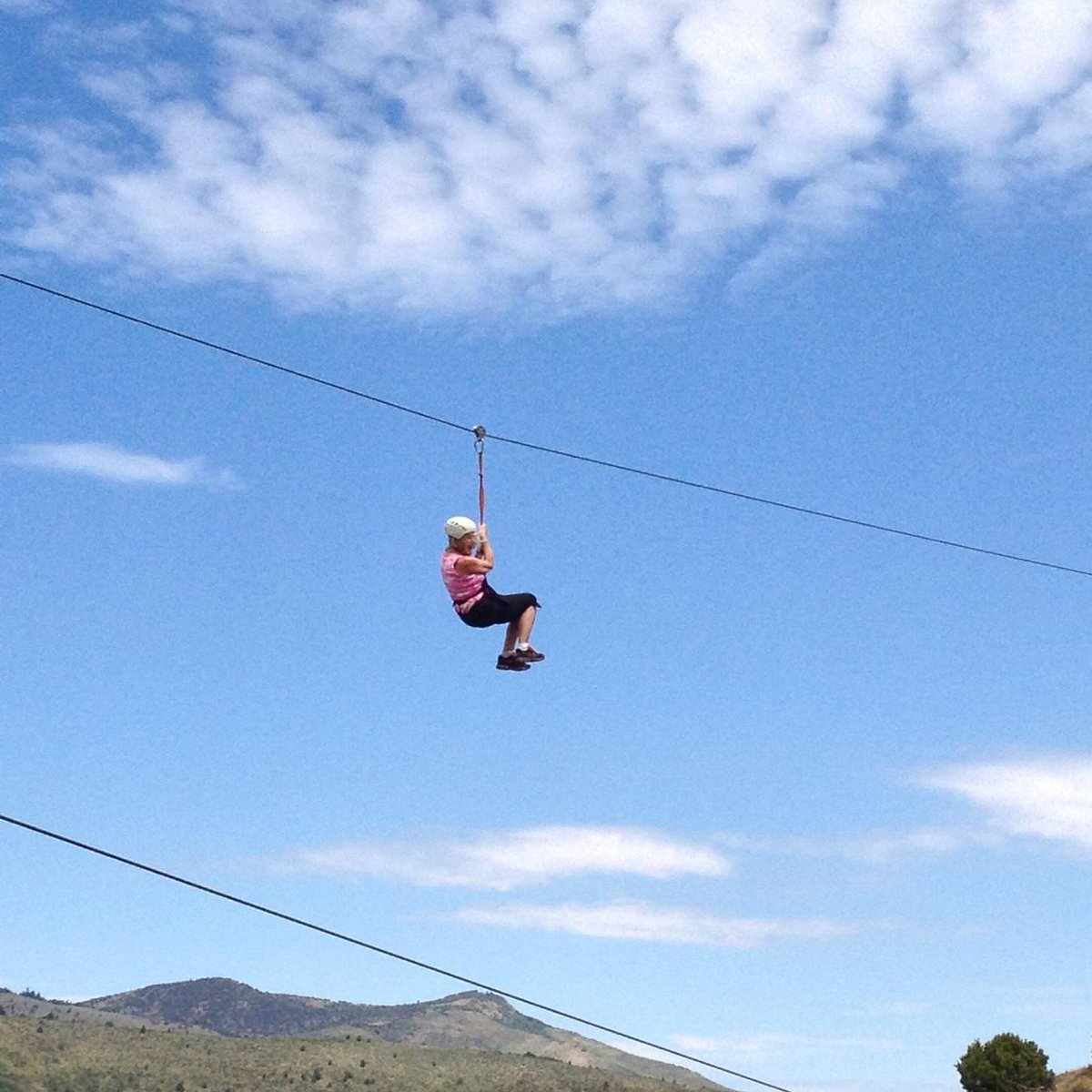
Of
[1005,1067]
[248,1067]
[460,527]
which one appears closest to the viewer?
[460,527]

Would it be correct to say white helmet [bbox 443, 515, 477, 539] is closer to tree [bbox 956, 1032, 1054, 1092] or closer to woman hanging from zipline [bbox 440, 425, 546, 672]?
woman hanging from zipline [bbox 440, 425, 546, 672]

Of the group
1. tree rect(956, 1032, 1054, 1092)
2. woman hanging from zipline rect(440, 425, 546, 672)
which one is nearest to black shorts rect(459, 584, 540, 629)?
woman hanging from zipline rect(440, 425, 546, 672)

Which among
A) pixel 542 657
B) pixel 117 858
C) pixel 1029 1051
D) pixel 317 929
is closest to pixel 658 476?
pixel 542 657

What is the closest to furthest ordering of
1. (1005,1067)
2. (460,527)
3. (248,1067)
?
1. (460,527)
2. (1005,1067)
3. (248,1067)

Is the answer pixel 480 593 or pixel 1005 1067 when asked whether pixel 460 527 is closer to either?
pixel 480 593

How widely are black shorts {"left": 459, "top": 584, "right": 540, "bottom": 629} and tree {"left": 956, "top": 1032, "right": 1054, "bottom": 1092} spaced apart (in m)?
47.8

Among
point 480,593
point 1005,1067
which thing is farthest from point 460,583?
point 1005,1067

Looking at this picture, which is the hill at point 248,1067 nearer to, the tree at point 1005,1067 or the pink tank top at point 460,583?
the tree at point 1005,1067

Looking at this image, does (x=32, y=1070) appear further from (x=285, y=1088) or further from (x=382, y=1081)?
(x=382, y=1081)

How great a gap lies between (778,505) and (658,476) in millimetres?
1988

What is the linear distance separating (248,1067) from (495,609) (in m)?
135

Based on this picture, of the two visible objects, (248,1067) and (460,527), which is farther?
(248,1067)

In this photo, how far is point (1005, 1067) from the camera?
2377 inches

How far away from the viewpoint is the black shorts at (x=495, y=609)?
19828mm
